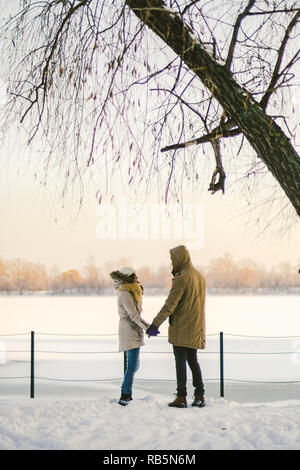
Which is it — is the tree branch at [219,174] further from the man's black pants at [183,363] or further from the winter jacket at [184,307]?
the man's black pants at [183,363]

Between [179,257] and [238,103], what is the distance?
1.84 metres

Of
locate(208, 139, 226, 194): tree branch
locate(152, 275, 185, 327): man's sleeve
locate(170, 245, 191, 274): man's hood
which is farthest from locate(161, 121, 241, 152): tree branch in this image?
locate(152, 275, 185, 327): man's sleeve

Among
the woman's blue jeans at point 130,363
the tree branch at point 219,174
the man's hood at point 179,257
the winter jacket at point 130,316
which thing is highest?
the tree branch at point 219,174

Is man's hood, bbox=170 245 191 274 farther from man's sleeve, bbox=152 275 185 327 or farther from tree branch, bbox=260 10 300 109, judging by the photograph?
tree branch, bbox=260 10 300 109

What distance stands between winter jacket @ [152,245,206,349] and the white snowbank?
0.69 m

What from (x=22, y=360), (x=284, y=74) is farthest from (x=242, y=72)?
(x=22, y=360)

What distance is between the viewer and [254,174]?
6016 millimetres

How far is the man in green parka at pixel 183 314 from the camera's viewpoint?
591 cm

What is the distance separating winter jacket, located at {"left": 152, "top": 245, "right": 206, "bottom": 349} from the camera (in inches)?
233

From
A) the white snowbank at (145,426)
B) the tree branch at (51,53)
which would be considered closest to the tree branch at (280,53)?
the tree branch at (51,53)

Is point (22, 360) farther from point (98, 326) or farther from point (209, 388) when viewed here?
point (98, 326)

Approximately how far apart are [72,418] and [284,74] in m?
3.56

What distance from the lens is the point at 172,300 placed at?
5887 millimetres

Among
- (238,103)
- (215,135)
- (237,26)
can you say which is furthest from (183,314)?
(237,26)
